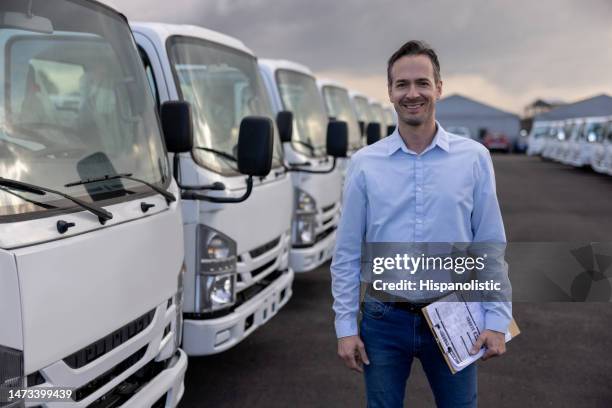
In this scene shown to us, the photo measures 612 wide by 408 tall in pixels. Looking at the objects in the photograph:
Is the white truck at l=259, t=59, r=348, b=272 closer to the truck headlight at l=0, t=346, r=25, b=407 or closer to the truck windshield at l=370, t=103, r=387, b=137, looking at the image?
the truck headlight at l=0, t=346, r=25, b=407

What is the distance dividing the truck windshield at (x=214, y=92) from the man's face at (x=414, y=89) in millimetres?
2062

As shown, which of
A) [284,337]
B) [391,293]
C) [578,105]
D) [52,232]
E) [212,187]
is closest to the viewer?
[52,232]

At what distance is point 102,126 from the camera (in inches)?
115

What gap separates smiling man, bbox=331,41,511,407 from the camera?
2279 mm

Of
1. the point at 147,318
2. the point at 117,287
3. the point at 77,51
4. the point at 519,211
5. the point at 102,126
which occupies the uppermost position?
the point at 77,51

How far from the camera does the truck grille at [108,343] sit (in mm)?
2314

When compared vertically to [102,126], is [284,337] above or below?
below

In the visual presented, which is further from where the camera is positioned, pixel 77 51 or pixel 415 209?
pixel 77 51

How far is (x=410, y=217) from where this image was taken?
2301 millimetres

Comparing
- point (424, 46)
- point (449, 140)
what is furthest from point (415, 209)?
point (424, 46)

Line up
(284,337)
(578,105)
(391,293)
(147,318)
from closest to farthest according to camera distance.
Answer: (391,293)
(147,318)
(284,337)
(578,105)

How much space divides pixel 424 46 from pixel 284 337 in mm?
3739

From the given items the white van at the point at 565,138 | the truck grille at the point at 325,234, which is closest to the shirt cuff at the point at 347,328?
the truck grille at the point at 325,234

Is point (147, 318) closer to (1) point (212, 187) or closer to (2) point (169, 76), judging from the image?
(1) point (212, 187)
